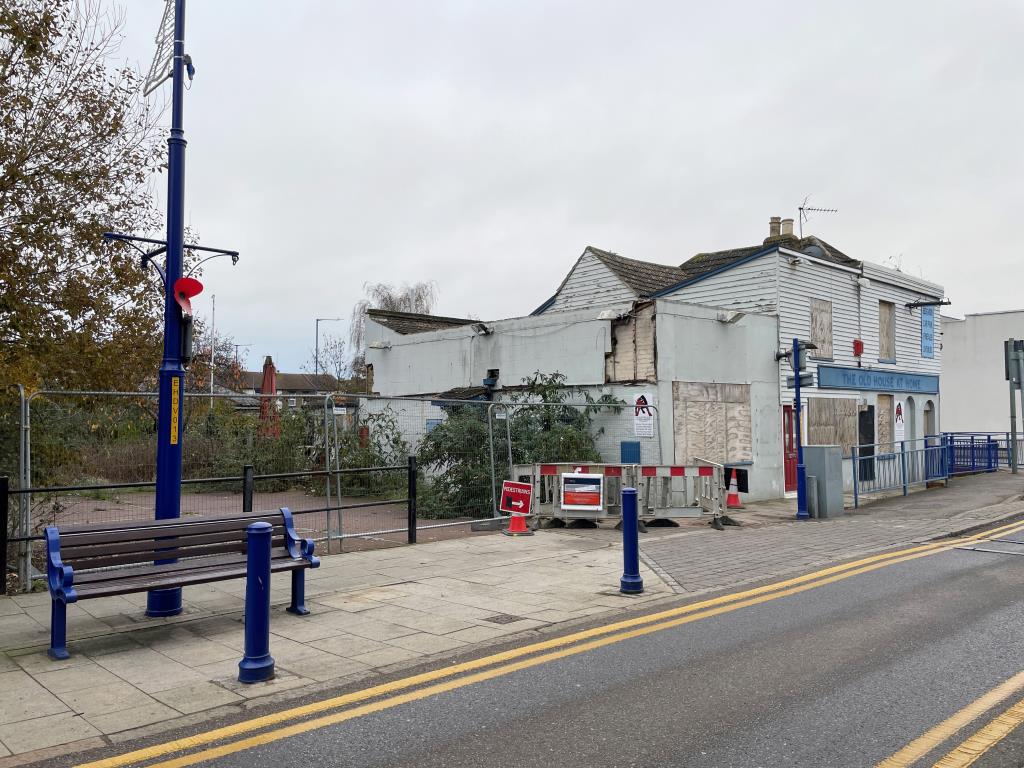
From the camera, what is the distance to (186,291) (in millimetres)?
7559

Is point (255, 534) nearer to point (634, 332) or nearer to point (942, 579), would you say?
point (942, 579)

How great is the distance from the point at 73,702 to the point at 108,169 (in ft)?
22.1

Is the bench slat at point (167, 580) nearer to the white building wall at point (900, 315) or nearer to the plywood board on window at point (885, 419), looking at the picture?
the white building wall at point (900, 315)

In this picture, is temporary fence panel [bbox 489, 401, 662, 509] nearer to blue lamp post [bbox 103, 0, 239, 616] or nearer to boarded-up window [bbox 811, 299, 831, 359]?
boarded-up window [bbox 811, 299, 831, 359]

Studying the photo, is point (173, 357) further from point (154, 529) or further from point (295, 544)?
point (295, 544)

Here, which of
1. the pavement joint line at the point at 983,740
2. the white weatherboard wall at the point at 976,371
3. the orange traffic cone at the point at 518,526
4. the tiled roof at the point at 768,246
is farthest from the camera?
the white weatherboard wall at the point at 976,371

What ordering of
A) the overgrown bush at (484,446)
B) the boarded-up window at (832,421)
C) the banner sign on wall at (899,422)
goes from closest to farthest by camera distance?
the overgrown bush at (484,446) < the boarded-up window at (832,421) < the banner sign on wall at (899,422)

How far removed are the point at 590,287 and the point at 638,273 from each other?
1.62 meters

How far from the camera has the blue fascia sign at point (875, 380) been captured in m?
21.2

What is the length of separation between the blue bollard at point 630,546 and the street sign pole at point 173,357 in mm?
4397

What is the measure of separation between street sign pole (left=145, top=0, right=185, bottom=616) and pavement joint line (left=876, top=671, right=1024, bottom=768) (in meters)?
6.07

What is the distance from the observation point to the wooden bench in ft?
21.0

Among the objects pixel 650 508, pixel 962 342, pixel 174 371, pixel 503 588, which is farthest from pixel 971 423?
pixel 174 371

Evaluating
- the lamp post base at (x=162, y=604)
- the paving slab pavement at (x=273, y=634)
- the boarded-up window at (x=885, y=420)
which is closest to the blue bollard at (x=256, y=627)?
the paving slab pavement at (x=273, y=634)
